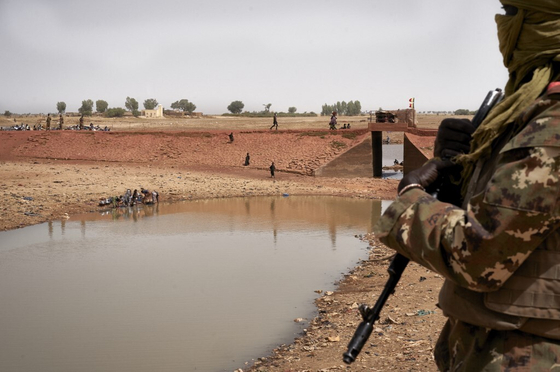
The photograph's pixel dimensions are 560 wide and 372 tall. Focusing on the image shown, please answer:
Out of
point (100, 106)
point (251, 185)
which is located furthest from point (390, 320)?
point (100, 106)

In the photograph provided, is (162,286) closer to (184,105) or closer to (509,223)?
(509,223)

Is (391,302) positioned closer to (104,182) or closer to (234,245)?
(234,245)

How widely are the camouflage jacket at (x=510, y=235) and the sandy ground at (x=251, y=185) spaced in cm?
462

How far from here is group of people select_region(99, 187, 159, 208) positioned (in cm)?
1967

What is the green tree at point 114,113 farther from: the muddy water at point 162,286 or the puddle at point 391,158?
the muddy water at point 162,286

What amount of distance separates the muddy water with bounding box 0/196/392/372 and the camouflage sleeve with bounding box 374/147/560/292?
588 centimetres

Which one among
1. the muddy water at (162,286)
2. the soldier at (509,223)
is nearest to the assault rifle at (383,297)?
the soldier at (509,223)

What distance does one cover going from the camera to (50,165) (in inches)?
1130

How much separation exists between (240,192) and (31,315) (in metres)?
14.8

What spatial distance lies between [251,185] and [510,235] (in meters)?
23.6

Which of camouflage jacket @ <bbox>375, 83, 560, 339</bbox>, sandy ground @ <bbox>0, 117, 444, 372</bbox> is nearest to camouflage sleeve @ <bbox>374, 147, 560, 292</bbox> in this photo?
camouflage jacket @ <bbox>375, 83, 560, 339</bbox>

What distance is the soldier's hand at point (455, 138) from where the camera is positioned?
73.1 inches

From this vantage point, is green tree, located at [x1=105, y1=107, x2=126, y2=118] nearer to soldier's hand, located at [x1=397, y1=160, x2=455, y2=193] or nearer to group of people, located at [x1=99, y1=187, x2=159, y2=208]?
group of people, located at [x1=99, y1=187, x2=159, y2=208]

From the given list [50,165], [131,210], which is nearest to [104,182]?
[131,210]
